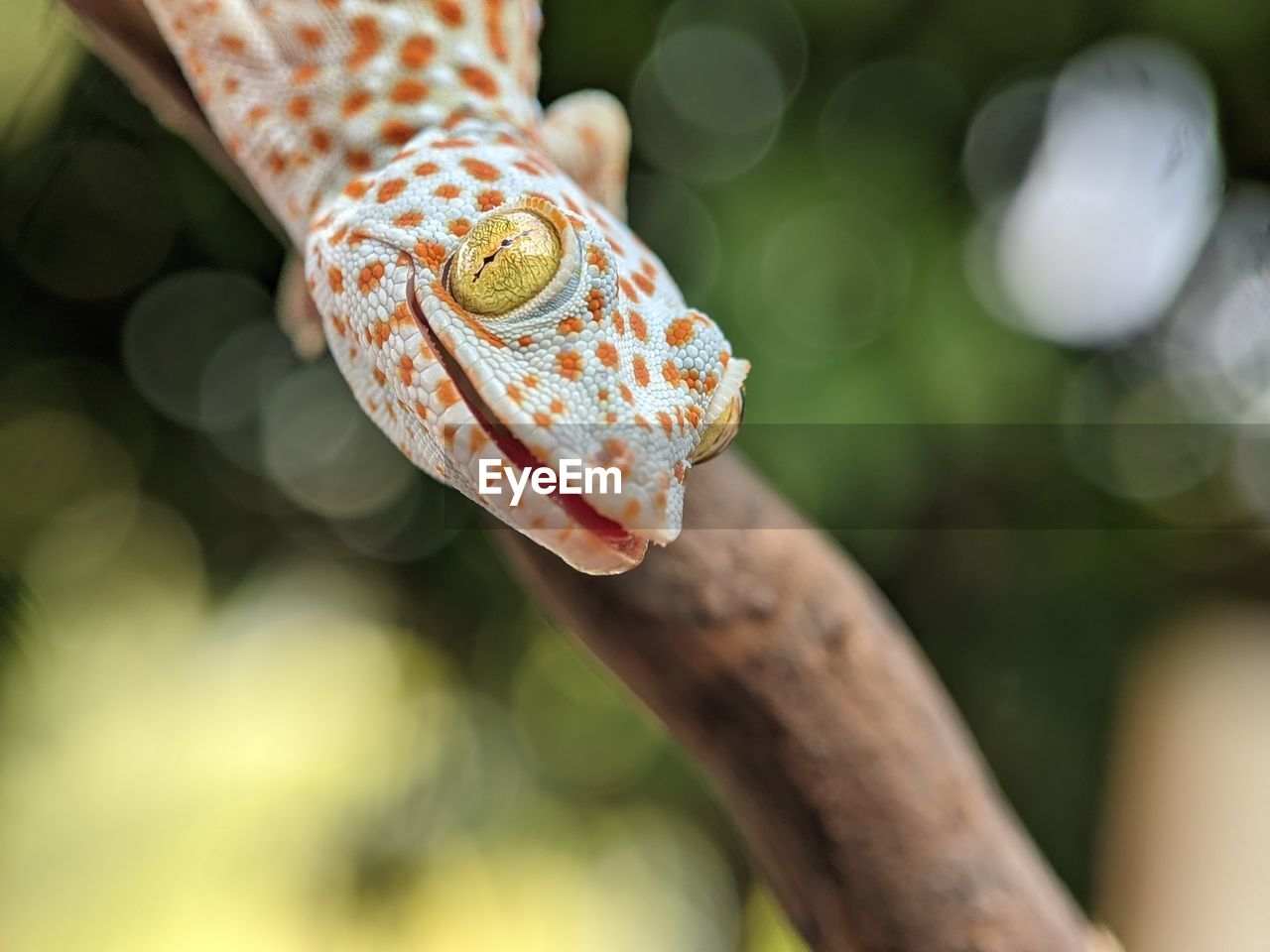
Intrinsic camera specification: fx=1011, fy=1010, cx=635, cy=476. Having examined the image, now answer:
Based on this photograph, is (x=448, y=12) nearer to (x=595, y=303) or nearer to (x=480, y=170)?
(x=480, y=170)

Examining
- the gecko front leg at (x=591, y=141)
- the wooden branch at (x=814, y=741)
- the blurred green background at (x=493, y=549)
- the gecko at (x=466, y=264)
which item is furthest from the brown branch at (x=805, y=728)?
the blurred green background at (x=493, y=549)

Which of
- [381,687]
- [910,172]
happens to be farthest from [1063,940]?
[381,687]

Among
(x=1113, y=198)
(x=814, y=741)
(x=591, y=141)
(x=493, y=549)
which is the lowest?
(x=493, y=549)

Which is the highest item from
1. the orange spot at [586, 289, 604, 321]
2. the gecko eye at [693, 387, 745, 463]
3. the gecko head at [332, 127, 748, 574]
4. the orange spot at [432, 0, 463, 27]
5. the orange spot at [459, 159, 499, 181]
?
the orange spot at [432, 0, 463, 27]

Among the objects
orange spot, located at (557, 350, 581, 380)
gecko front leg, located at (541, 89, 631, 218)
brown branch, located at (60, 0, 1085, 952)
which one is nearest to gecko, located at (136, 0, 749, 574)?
orange spot, located at (557, 350, 581, 380)

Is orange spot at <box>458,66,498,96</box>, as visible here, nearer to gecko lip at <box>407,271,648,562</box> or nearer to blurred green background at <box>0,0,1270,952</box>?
gecko lip at <box>407,271,648,562</box>

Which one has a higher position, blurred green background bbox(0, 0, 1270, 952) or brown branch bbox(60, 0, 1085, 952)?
brown branch bbox(60, 0, 1085, 952)

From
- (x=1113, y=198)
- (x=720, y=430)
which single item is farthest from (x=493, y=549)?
(x=720, y=430)
